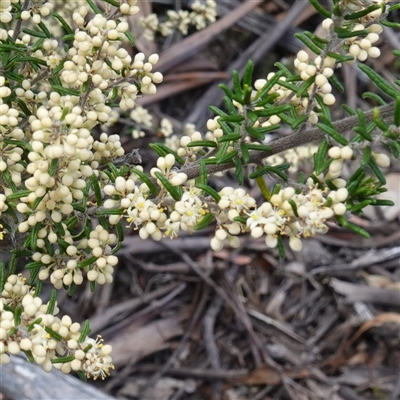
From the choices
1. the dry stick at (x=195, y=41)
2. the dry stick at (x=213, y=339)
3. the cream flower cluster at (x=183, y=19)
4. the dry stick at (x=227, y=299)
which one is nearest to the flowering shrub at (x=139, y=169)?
the cream flower cluster at (x=183, y=19)

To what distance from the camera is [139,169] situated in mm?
1645

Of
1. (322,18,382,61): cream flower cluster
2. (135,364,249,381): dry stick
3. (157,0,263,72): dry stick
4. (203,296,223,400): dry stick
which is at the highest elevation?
(322,18,382,61): cream flower cluster

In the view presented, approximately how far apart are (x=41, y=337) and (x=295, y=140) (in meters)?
0.85

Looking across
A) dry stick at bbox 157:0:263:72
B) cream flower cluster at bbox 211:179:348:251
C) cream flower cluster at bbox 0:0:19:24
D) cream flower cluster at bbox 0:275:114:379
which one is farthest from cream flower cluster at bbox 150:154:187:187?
dry stick at bbox 157:0:263:72

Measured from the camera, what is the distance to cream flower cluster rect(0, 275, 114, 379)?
1.40 m

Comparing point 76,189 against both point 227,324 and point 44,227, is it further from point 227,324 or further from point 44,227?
point 227,324

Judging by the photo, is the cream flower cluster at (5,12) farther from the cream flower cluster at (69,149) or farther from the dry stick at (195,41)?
the dry stick at (195,41)

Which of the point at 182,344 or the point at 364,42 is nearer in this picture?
the point at 364,42

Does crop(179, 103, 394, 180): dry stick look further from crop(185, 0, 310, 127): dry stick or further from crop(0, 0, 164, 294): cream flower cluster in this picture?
crop(185, 0, 310, 127): dry stick

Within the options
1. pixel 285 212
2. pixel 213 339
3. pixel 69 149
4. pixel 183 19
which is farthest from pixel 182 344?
pixel 69 149

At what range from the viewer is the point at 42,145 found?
1347mm

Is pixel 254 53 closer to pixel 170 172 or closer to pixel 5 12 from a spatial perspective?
pixel 5 12

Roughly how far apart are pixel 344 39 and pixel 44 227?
975 millimetres

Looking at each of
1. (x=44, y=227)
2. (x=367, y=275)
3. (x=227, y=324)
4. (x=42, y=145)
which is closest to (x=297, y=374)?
(x=227, y=324)
